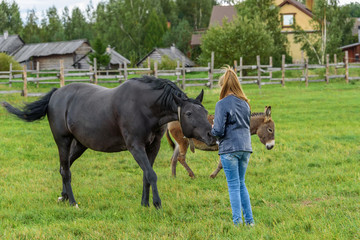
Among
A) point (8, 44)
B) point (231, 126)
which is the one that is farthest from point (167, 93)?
point (8, 44)

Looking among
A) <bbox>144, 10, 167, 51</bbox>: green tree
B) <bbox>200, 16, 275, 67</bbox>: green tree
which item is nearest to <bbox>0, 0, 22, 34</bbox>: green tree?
<bbox>144, 10, 167, 51</bbox>: green tree

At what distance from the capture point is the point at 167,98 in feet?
19.2

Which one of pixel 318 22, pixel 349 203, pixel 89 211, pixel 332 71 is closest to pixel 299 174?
pixel 349 203

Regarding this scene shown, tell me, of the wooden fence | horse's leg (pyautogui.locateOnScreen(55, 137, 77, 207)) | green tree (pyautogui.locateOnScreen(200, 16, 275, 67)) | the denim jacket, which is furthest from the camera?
green tree (pyautogui.locateOnScreen(200, 16, 275, 67))

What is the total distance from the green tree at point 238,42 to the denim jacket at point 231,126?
37.1 meters

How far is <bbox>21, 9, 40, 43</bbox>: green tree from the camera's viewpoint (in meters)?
81.3

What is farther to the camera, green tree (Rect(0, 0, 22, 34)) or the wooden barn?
green tree (Rect(0, 0, 22, 34))

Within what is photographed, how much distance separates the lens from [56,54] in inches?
2382

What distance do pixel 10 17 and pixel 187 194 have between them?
92.3 metres

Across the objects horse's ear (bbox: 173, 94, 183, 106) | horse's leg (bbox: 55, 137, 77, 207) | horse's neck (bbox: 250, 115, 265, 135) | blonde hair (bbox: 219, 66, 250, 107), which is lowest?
horse's leg (bbox: 55, 137, 77, 207)

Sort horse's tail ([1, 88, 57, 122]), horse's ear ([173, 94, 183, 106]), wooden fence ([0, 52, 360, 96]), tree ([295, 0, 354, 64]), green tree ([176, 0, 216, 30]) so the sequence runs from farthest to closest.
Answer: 1. green tree ([176, 0, 216, 30])
2. tree ([295, 0, 354, 64])
3. wooden fence ([0, 52, 360, 96])
4. horse's tail ([1, 88, 57, 122])
5. horse's ear ([173, 94, 183, 106])

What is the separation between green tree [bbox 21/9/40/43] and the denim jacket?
268 feet

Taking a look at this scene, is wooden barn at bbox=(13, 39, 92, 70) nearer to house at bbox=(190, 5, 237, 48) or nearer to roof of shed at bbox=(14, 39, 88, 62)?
roof of shed at bbox=(14, 39, 88, 62)

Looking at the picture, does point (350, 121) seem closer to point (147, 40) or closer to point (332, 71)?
point (332, 71)
